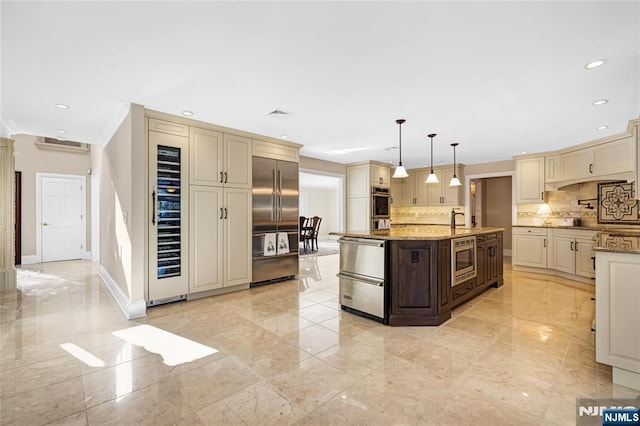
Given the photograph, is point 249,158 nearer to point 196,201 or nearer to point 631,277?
point 196,201

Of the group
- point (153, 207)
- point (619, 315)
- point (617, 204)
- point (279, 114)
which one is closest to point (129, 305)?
point (153, 207)

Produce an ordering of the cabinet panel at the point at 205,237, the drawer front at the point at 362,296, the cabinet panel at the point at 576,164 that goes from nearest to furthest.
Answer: the drawer front at the point at 362,296 < the cabinet panel at the point at 205,237 < the cabinet panel at the point at 576,164

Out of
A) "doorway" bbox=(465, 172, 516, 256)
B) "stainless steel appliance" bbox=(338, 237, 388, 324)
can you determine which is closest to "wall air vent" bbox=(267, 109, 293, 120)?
"stainless steel appliance" bbox=(338, 237, 388, 324)

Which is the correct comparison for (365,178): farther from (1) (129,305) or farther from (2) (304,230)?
(1) (129,305)

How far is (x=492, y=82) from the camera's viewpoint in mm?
2721

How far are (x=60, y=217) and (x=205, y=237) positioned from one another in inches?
212

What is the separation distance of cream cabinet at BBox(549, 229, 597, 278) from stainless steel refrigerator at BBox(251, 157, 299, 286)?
14.9 feet

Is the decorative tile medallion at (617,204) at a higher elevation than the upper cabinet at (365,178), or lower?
lower

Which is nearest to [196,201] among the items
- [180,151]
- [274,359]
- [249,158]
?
[180,151]

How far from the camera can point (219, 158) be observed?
408 cm

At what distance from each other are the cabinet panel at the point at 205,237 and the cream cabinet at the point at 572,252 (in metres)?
5.49

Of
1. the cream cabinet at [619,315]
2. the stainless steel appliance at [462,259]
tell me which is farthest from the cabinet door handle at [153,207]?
the cream cabinet at [619,315]

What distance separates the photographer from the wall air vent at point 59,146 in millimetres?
6613

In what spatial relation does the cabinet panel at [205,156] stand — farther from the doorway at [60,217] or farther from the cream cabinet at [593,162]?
the cream cabinet at [593,162]
